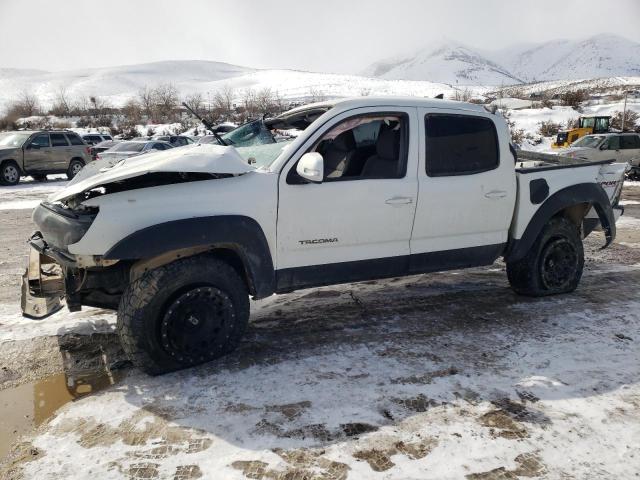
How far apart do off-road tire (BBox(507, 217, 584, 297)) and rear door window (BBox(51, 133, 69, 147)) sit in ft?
56.0

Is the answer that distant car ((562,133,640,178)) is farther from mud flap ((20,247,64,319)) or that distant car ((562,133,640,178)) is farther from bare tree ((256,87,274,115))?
bare tree ((256,87,274,115))

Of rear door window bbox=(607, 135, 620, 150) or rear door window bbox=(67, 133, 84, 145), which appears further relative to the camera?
rear door window bbox=(67, 133, 84, 145)

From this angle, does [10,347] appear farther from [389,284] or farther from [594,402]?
[594,402]

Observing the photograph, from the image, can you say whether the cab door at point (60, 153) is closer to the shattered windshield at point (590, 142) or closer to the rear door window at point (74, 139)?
the rear door window at point (74, 139)

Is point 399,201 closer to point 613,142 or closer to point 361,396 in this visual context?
point 361,396

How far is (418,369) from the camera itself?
3641 mm

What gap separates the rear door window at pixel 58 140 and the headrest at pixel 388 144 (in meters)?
16.6

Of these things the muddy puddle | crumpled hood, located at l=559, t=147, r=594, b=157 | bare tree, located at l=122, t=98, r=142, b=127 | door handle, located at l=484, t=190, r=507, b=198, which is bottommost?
the muddy puddle

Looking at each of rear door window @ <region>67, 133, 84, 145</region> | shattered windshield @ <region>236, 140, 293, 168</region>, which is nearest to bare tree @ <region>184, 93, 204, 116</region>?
rear door window @ <region>67, 133, 84, 145</region>

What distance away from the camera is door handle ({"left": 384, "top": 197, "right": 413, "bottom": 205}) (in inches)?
159

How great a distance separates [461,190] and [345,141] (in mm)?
1091

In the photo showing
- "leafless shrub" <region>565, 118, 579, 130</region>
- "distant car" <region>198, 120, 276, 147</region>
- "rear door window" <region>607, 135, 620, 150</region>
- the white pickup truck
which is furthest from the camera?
"leafless shrub" <region>565, 118, 579, 130</region>

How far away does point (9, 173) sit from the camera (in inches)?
644

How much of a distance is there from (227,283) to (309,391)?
37.4 inches
